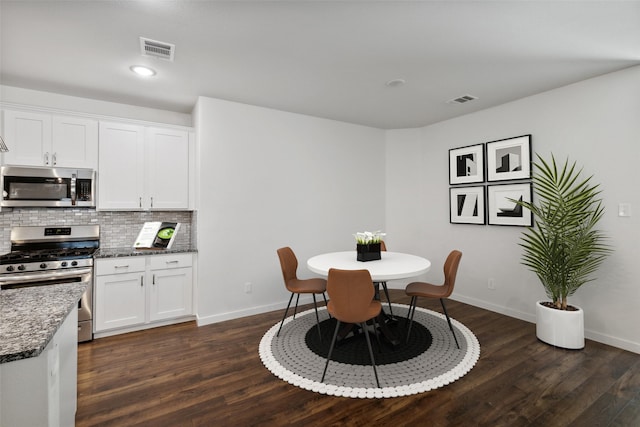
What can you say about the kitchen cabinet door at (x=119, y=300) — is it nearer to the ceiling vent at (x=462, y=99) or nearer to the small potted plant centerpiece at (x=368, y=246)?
the small potted plant centerpiece at (x=368, y=246)

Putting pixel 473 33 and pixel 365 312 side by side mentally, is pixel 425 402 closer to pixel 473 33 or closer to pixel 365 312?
pixel 365 312

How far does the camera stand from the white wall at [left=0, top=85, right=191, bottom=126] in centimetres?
318

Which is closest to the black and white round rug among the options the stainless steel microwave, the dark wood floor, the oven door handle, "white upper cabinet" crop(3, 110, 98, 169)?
the dark wood floor

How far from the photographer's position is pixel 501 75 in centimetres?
297

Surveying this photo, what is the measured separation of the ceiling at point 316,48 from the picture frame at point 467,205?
3.99ft

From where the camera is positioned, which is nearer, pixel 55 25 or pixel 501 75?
pixel 55 25

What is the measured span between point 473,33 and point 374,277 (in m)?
2.02

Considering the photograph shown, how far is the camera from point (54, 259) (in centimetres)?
289

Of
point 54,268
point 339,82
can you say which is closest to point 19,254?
point 54,268

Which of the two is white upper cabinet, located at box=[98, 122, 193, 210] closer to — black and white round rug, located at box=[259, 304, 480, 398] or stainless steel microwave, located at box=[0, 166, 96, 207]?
stainless steel microwave, located at box=[0, 166, 96, 207]

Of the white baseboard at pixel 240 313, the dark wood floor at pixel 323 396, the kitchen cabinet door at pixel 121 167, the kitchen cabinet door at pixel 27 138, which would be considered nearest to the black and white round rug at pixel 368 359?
the dark wood floor at pixel 323 396

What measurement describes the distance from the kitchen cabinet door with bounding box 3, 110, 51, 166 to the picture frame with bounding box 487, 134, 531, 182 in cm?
508

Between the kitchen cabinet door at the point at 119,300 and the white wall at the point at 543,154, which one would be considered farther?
the kitchen cabinet door at the point at 119,300

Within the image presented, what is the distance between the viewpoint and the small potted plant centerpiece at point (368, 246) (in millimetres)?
2973
